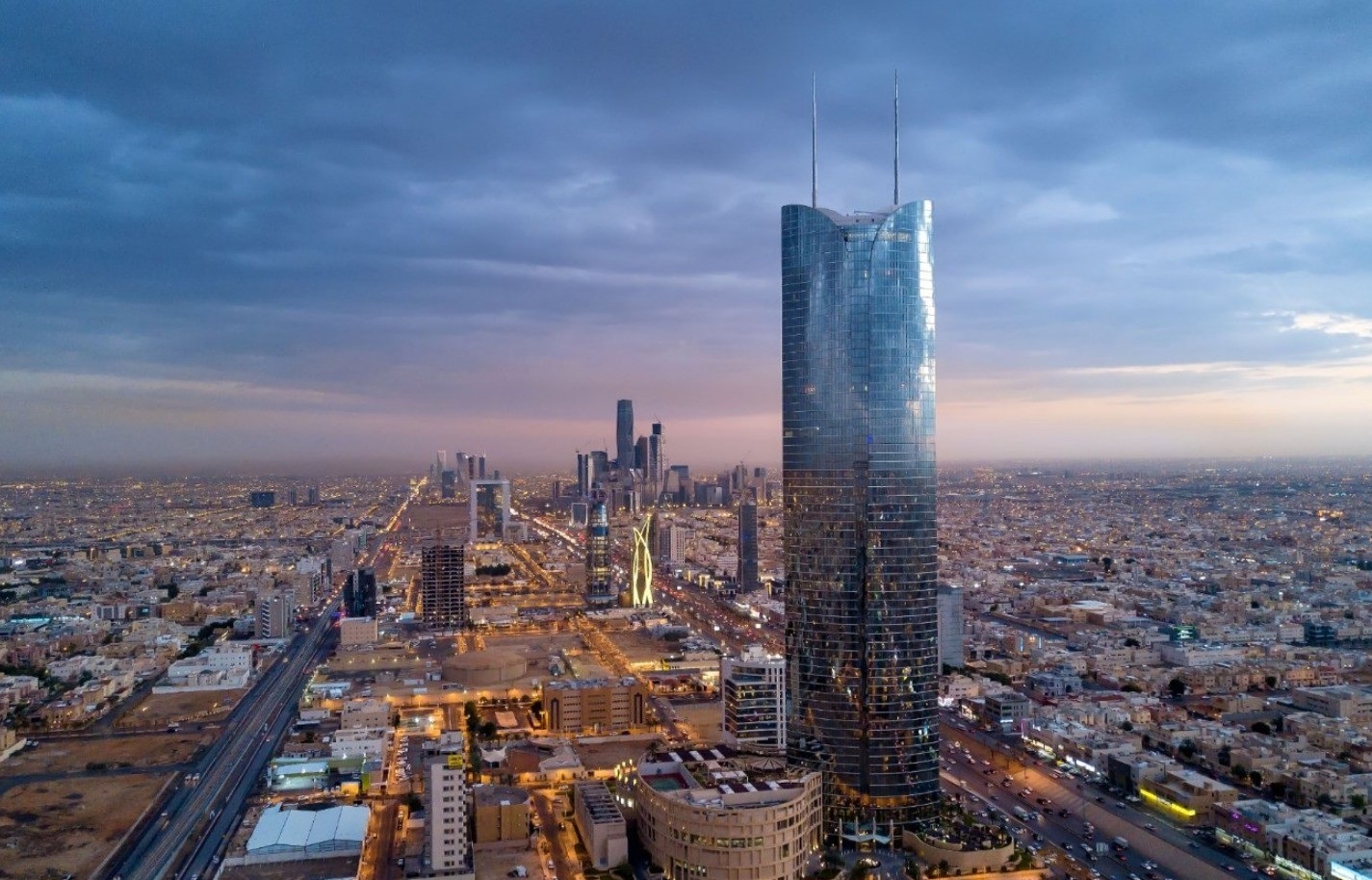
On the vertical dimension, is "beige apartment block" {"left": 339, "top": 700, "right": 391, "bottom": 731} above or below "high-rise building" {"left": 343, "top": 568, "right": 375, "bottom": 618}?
below

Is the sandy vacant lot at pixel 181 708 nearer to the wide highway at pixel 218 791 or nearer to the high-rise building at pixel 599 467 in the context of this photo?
the wide highway at pixel 218 791

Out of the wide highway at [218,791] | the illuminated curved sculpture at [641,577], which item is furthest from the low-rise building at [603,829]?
the illuminated curved sculpture at [641,577]

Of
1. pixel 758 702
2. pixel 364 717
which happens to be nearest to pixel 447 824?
pixel 758 702

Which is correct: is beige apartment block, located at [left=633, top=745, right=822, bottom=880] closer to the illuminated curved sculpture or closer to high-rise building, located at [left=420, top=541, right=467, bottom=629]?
high-rise building, located at [left=420, top=541, right=467, bottom=629]

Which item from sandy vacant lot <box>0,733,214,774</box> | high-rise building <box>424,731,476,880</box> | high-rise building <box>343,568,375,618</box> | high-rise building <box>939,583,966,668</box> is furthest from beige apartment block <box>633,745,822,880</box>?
high-rise building <box>343,568,375,618</box>

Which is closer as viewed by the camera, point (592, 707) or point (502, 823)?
point (502, 823)

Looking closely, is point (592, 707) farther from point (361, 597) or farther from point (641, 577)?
point (641, 577)
